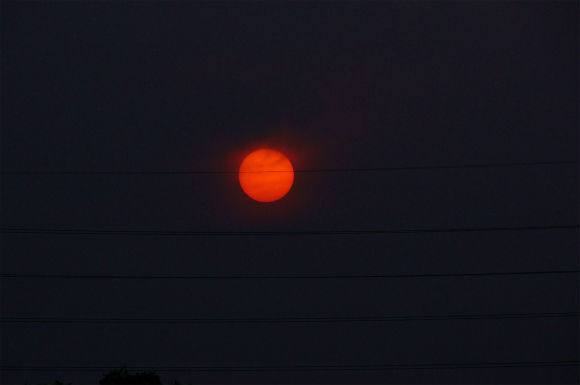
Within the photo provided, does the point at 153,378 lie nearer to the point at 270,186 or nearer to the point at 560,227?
the point at 560,227

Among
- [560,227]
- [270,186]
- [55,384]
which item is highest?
[270,186]

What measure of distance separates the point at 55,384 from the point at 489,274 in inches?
731

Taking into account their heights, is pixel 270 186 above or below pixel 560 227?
above

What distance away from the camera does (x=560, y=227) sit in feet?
79.9

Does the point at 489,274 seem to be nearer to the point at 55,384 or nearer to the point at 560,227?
the point at 560,227

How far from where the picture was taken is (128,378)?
15.7 metres

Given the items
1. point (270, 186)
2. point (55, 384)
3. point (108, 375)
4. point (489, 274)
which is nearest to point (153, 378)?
point (108, 375)

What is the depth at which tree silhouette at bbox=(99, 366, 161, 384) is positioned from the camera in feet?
51.4

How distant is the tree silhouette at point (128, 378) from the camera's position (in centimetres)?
1566

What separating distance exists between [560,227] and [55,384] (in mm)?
Result: 18875

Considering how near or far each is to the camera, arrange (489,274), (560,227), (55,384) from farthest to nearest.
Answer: (489,274) → (560,227) → (55,384)

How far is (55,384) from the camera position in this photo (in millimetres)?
15281

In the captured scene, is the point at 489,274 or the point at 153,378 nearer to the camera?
the point at 153,378

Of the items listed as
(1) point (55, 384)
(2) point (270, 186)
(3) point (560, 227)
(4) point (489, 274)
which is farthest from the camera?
(2) point (270, 186)
